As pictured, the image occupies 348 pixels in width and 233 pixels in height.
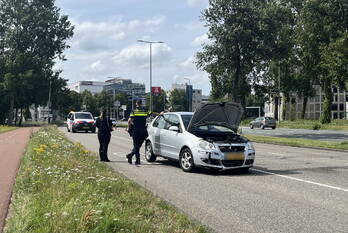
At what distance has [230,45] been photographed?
87.7ft

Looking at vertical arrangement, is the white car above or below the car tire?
above

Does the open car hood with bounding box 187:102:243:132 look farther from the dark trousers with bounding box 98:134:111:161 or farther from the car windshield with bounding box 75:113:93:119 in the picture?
the car windshield with bounding box 75:113:93:119

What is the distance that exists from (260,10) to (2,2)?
128 ft

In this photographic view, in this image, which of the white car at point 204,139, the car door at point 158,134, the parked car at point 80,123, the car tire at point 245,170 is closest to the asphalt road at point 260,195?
the car tire at point 245,170

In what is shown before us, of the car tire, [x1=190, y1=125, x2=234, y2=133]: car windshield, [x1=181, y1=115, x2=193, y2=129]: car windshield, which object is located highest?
[x1=181, y1=115, x2=193, y2=129]: car windshield

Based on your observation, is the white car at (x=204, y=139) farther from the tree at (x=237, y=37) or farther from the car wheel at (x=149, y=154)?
the tree at (x=237, y=37)

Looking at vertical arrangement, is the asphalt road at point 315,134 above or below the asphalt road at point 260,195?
below

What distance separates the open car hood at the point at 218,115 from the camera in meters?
11.0

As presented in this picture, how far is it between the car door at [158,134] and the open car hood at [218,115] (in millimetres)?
1423

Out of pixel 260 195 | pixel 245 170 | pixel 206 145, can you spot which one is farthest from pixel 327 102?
pixel 260 195

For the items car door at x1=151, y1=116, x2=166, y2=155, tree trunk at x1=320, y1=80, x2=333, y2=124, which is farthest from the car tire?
tree trunk at x1=320, y1=80, x2=333, y2=124

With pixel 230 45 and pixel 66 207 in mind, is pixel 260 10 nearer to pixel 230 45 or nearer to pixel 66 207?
pixel 230 45

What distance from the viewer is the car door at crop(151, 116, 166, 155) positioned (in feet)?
39.9

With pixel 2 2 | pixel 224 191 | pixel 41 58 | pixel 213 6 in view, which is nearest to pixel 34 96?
pixel 41 58
